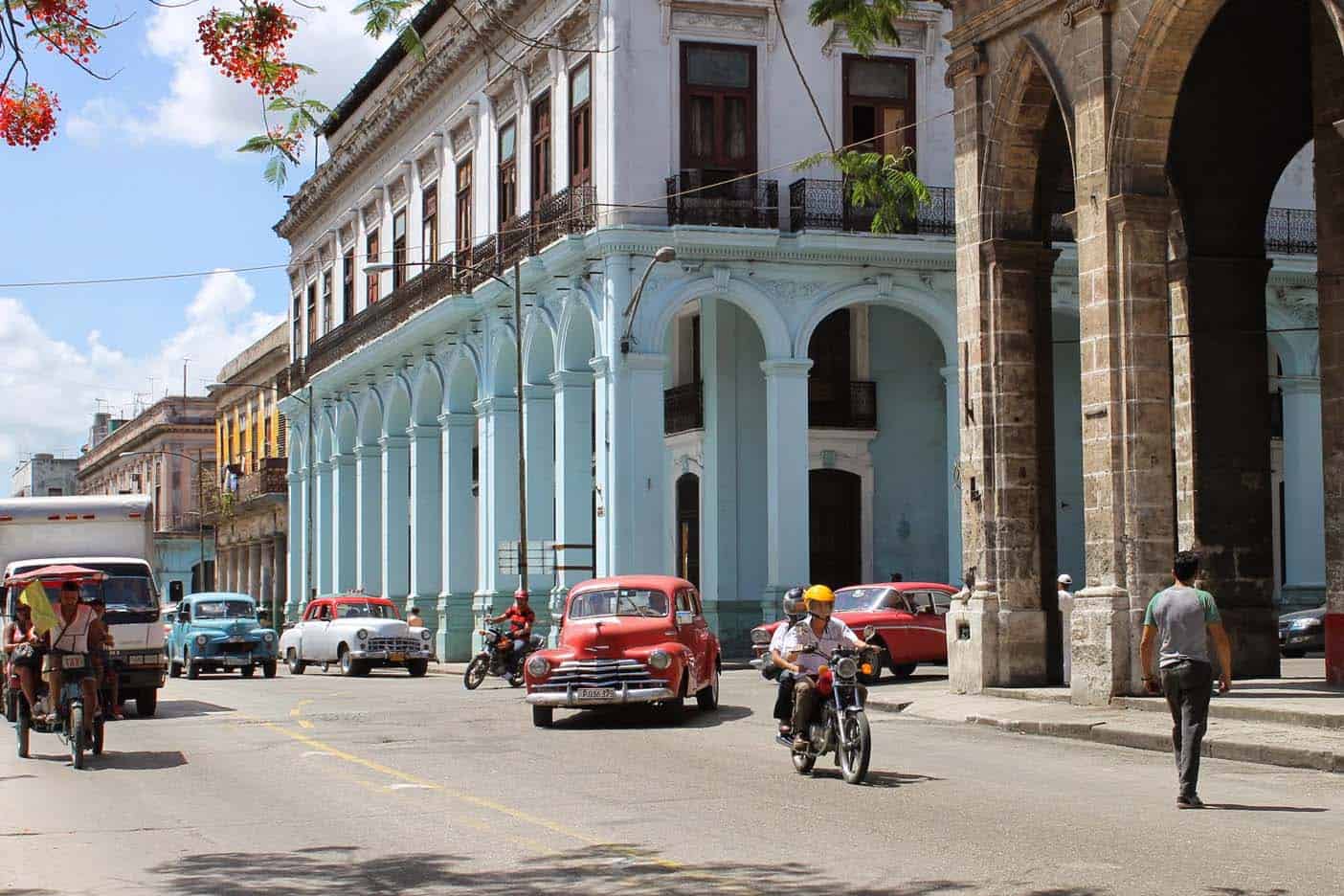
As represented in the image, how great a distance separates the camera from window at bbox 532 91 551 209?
40.2 meters

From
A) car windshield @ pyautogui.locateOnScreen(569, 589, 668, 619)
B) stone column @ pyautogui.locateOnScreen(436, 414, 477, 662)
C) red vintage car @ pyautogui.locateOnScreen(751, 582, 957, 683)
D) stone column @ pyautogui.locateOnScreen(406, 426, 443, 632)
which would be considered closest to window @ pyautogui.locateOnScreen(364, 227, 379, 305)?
stone column @ pyautogui.locateOnScreen(406, 426, 443, 632)

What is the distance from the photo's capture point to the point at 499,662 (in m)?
31.5

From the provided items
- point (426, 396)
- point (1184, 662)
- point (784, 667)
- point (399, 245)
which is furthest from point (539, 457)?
point (1184, 662)

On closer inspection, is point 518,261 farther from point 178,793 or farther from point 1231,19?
point 178,793

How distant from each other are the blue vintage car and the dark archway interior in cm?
2112

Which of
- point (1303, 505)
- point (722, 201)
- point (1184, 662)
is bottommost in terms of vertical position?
point (1184, 662)

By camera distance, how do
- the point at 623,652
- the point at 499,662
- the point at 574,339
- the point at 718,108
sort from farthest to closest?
the point at 574,339
the point at 718,108
the point at 499,662
the point at 623,652

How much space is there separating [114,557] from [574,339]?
47.7ft

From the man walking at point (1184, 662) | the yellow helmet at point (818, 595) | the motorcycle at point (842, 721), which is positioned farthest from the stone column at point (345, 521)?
the man walking at point (1184, 662)

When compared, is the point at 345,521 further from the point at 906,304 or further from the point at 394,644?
the point at 906,304

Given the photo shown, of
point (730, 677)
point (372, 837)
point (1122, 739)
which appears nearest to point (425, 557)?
point (730, 677)

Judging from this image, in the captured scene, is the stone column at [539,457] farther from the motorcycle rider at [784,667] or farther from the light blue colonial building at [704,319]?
the motorcycle rider at [784,667]

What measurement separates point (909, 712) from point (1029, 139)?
→ 279 inches

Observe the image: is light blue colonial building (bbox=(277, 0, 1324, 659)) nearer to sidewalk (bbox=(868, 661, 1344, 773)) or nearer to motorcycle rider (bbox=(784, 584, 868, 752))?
sidewalk (bbox=(868, 661, 1344, 773))
